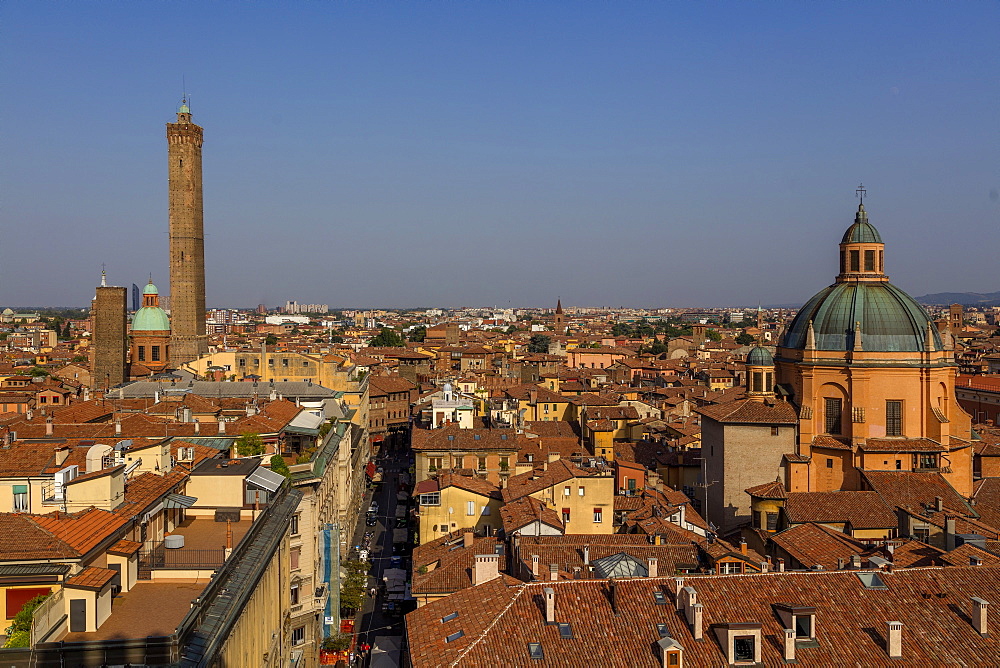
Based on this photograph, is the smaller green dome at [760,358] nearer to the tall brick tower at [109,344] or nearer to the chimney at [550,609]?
the chimney at [550,609]

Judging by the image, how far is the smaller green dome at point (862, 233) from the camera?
38219 millimetres

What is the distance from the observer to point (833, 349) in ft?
120

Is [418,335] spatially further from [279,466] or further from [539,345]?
[279,466]

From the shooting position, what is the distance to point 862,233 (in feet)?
126

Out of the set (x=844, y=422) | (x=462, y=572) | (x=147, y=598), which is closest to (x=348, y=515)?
(x=462, y=572)

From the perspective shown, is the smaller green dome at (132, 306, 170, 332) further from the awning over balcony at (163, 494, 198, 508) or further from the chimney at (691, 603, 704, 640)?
the chimney at (691, 603, 704, 640)

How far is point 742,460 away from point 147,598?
86.2 ft

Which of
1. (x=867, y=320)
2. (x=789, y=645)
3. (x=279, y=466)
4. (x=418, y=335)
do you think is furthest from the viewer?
(x=418, y=335)

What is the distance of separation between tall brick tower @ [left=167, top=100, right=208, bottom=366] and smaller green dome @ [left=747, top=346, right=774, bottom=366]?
47539mm

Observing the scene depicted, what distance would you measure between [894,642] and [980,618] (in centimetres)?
186

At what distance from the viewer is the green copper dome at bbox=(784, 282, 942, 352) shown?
35.8 m

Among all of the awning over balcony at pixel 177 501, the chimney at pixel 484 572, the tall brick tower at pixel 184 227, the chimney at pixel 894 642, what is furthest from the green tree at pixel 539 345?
the chimney at pixel 894 642

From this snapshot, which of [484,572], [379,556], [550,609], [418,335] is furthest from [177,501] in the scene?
[418,335]

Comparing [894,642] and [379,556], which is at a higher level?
[894,642]
